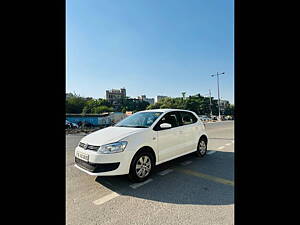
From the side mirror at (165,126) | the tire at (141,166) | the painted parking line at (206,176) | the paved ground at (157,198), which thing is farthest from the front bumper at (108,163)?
the painted parking line at (206,176)

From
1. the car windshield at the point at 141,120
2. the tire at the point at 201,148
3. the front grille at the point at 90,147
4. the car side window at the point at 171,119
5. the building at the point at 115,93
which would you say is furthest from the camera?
the building at the point at 115,93

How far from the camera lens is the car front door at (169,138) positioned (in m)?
3.79

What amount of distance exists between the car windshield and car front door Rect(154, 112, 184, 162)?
195mm

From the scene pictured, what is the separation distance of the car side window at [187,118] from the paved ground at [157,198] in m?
1.26

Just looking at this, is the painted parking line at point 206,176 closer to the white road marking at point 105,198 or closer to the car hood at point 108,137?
the car hood at point 108,137

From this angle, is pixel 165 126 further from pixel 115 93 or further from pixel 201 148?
pixel 115 93

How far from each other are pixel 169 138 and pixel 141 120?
810 millimetres

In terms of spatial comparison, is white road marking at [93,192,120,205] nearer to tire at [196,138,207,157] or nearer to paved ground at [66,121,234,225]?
paved ground at [66,121,234,225]

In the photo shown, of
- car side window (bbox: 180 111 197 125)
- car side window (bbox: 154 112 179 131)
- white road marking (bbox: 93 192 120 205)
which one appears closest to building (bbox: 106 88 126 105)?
car side window (bbox: 180 111 197 125)

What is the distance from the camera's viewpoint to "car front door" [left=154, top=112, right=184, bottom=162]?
12.5ft
